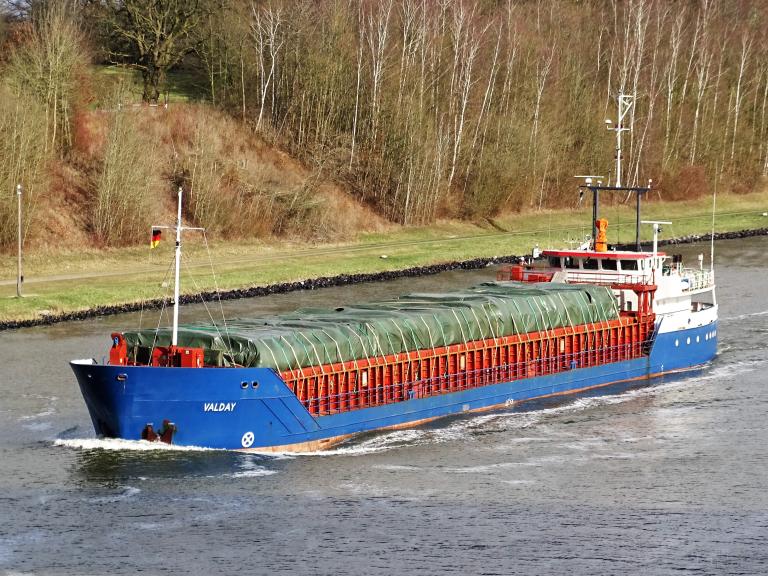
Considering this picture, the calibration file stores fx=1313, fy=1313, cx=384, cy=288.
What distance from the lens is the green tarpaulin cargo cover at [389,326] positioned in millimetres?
47875

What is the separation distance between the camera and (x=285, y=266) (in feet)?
307

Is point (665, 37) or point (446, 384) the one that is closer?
point (446, 384)

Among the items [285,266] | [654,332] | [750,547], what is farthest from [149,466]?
[285,266]

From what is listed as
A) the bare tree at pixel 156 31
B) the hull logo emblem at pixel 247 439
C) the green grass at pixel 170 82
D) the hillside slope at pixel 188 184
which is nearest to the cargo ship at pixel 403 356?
the hull logo emblem at pixel 247 439

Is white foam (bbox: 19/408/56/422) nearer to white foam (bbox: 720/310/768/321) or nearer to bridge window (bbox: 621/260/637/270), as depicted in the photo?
bridge window (bbox: 621/260/637/270)

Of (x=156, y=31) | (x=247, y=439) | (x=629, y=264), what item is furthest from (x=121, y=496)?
(x=156, y=31)

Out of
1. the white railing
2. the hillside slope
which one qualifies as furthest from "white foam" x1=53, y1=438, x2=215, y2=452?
the hillside slope

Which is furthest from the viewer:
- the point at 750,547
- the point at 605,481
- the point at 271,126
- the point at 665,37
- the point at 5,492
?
the point at 665,37

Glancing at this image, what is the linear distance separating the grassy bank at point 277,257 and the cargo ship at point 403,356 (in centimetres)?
555

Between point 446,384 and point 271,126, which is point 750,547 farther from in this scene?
point 271,126

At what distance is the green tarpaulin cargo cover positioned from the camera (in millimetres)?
47875

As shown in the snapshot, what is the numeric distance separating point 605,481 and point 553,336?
53.4 ft

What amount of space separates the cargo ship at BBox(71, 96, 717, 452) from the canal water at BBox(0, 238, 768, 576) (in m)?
1.01

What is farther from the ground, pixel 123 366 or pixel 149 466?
pixel 123 366
